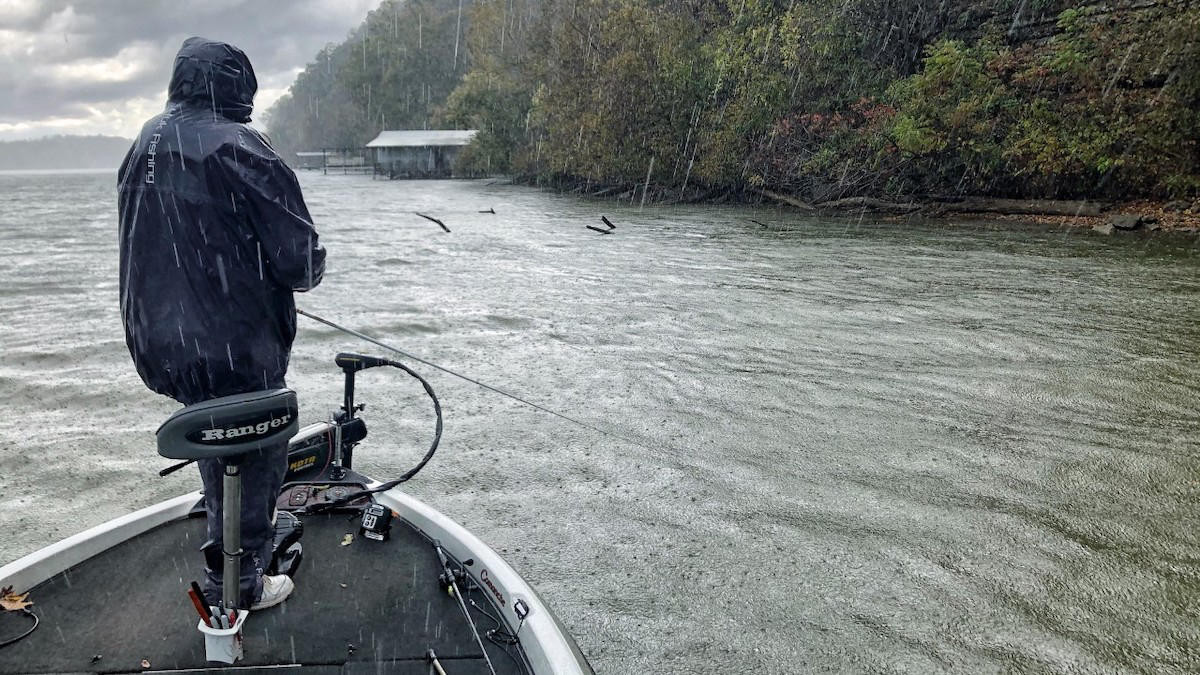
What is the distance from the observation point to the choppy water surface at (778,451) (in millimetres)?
3914

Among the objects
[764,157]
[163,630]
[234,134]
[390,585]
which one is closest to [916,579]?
[390,585]

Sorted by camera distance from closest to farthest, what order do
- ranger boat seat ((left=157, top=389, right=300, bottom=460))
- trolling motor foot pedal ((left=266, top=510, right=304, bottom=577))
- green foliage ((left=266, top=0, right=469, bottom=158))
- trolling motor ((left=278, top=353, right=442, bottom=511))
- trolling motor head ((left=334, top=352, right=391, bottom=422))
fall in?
ranger boat seat ((left=157, top=389, right=300, bottom=460)) → trolling motor foot pedal ((left=266, top=510, right=304, bottom=577)) → trolling motor head ((left=334, top=352, right=391, bottom=422)) → trolling motor ((left=278, top=353, right=442, bottom=511)) → green foliage ((left=266, top=0, right=469, bottom=158))

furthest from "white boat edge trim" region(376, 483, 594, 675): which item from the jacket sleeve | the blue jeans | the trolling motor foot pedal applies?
the jacket sleeve

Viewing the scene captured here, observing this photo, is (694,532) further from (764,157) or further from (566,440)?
(764,157)

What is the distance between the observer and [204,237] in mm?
2396

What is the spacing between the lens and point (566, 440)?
21.0ft

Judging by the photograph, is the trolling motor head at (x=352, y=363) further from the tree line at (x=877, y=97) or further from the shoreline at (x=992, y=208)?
the tree line at (x=877, y=97)

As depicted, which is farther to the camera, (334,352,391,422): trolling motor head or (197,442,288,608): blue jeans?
(334,352,391,422): trolling motor head

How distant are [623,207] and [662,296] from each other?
20.0 m

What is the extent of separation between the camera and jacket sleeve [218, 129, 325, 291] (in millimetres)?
2375

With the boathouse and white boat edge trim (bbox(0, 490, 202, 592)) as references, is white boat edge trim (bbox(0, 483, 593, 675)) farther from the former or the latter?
the boathouse

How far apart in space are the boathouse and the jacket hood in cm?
6083

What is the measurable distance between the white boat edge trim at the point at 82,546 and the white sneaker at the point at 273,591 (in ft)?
2.78

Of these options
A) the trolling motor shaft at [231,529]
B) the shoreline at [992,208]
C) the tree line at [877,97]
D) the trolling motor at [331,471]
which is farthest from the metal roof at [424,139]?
the trolling motor shaft at [231,529]
